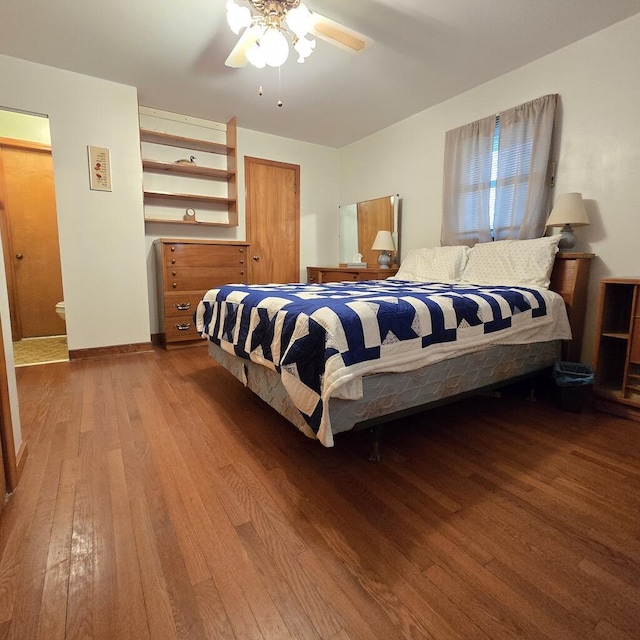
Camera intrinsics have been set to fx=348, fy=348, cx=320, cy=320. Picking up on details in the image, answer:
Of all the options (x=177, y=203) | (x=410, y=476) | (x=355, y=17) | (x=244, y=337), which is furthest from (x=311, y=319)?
(x=177, y=203)

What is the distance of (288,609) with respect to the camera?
90 cm

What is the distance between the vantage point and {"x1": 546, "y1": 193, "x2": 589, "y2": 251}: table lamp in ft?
7.76

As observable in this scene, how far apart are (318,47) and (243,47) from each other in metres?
0.76

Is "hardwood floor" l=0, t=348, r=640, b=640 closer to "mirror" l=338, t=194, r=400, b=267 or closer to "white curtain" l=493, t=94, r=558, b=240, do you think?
"white curtain" l=493, t=94, r=558, b=240

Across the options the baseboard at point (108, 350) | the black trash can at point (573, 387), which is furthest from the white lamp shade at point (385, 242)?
the baseboard at point (108, 350)

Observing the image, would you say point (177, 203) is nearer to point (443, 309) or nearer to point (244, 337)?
point (244, 337)

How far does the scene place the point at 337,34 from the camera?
1980 mm

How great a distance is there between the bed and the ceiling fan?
1349 millimetres

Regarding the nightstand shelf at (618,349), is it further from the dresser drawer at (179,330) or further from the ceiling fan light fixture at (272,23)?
the dresser drawer at (179,330)

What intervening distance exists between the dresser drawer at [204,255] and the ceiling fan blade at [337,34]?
2187 mm

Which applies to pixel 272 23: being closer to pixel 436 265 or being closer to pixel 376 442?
pixel 436 265

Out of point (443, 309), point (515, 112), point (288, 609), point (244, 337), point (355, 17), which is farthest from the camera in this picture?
point (515, 112)

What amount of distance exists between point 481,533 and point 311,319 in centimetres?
94

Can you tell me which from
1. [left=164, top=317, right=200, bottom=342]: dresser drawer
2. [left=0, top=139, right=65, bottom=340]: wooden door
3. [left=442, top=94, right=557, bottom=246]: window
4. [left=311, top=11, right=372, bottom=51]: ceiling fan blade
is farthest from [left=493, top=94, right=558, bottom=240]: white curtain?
[left=0, top=139, right=65, bottom=340]: wooden door
